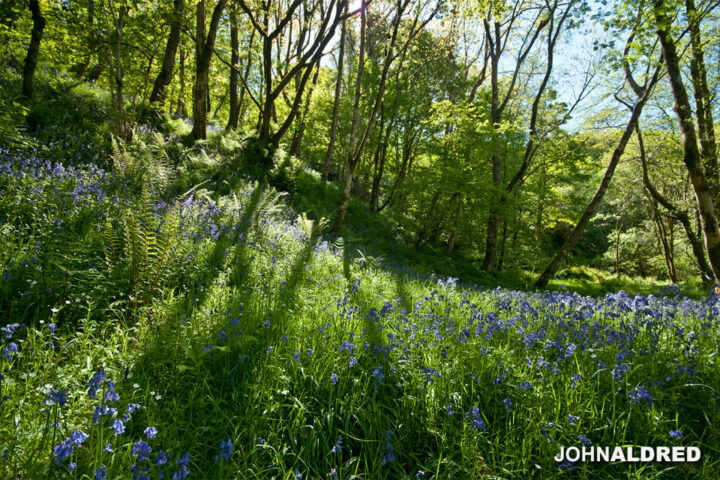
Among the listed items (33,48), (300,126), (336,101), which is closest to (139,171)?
(33,48)

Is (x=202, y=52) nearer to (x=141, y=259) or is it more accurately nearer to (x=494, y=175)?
(x=141, y=259)

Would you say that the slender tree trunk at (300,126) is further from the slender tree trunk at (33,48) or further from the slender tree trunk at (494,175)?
the slender tree trunk at (33,48)

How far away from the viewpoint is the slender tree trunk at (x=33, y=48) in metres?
6.66

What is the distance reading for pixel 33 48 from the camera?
695 cm

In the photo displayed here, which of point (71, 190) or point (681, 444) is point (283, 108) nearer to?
point (71, 190)

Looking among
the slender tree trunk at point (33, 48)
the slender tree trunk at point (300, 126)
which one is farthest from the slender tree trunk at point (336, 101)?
the slender tree trunk at point (33, 48)

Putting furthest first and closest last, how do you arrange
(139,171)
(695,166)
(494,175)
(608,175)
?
(494,175)
(608,175)
(695,166)
(139,171)

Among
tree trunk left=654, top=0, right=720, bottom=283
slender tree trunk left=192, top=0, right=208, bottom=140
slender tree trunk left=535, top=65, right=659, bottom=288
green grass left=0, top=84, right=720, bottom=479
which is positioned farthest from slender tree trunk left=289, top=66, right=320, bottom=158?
tree trunk left=654, top=0, right=720, bottom=283

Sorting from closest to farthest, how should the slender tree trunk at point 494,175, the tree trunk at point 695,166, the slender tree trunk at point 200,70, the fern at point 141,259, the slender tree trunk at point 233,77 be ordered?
the fern at point 141,259
the tree trunk at point 695,166
the slender tree trunk at point 200,70
the slender tree trunk at point 494,175
the slender tree trunk at point 233,77

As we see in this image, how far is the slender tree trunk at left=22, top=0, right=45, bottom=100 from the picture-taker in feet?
21.9

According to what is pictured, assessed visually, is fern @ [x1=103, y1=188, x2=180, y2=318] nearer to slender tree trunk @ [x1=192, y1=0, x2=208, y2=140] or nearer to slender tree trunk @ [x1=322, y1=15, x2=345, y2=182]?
slender tree trunk @ [x1=192, y1=0, x2=208, y2=140]

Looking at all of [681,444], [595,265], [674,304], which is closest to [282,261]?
[681,444]

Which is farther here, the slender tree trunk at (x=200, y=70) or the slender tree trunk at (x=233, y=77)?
the slender tree trunk at (x=233, y=77)

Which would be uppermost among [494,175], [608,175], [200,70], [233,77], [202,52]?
[233,77]
